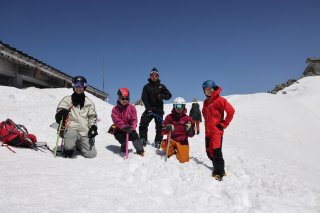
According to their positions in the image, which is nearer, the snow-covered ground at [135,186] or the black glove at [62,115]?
the snow-covered ground at [135,186]

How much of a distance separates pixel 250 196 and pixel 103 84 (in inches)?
906

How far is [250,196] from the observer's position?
395 cm

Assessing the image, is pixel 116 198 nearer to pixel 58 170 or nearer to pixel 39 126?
pixel 58 170

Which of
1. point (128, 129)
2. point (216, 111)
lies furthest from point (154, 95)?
point (216, 111)

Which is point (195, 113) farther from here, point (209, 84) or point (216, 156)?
point (216, 156)

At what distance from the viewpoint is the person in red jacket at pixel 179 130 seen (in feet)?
21.6

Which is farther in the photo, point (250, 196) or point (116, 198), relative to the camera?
point (250, 196)

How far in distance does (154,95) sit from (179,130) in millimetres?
1571

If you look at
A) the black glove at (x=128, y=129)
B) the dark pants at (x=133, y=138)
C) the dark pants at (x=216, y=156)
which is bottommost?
the dark pants at (x=216, y=156)

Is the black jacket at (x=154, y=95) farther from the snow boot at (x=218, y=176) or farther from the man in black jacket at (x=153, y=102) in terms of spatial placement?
the snow boot at (x=218, y=176)

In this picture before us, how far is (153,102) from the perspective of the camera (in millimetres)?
8148

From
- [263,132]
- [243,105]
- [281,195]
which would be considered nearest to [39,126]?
[281,195]

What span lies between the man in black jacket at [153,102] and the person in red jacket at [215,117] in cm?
233

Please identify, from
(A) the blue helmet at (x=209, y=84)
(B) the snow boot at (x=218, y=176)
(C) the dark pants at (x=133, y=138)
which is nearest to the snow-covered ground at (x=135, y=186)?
(B) the snow boot at (x=218, y=176)
